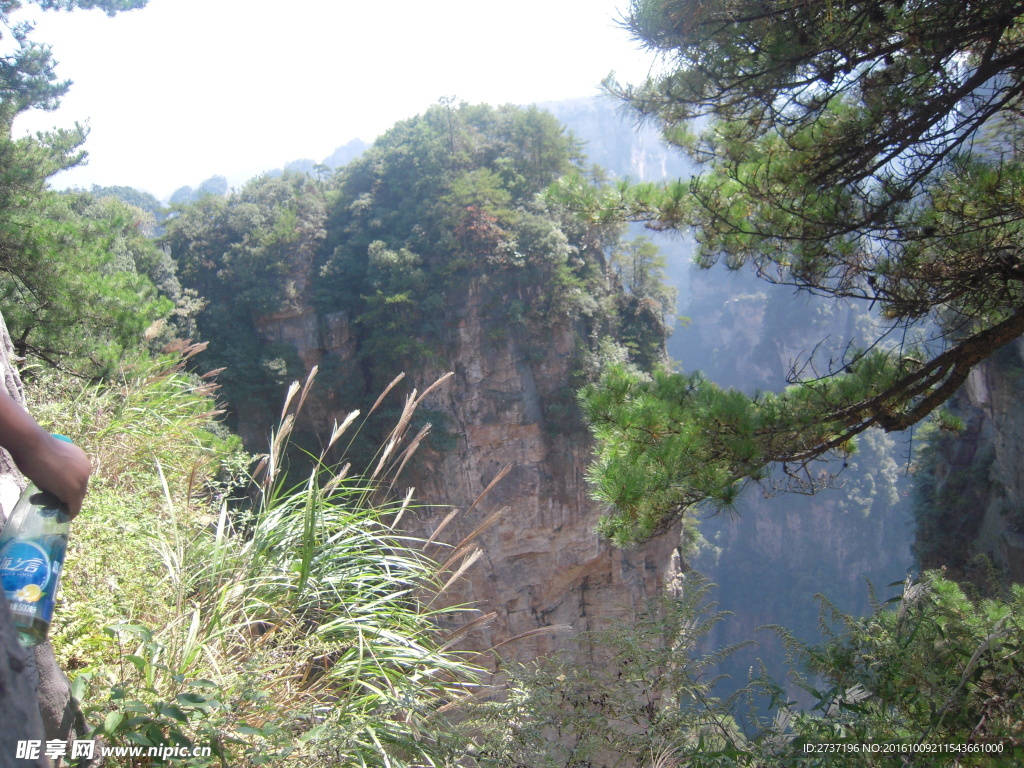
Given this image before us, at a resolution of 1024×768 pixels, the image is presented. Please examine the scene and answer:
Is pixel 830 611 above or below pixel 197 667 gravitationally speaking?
above

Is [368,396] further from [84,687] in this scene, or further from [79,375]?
[84,687]

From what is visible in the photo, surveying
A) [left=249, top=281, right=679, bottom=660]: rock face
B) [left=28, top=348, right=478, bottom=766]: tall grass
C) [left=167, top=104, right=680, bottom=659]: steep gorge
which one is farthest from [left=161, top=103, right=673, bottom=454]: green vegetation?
[left=28, top=348, right=478, bottom=766]: tall grass

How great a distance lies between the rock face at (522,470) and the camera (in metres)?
9.95

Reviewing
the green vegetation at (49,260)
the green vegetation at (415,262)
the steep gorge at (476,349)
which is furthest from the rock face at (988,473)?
the green vegetation at (49,260)

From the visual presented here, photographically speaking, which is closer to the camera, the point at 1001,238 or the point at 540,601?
the point at 1001,238

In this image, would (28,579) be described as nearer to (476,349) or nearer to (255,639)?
(255,639)

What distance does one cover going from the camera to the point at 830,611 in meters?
1.91

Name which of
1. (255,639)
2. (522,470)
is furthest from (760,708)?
(522,470)

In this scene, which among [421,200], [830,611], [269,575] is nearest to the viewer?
[269,575]

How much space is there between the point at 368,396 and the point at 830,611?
9.27 metres

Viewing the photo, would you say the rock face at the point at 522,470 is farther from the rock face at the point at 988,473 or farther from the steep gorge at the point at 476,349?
the rock face at the point at 988,473

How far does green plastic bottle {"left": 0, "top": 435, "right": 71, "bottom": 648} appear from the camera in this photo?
2.97 ft

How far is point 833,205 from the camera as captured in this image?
241 centimetres

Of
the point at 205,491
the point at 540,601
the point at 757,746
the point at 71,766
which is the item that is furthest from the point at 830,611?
the point at 540,601
